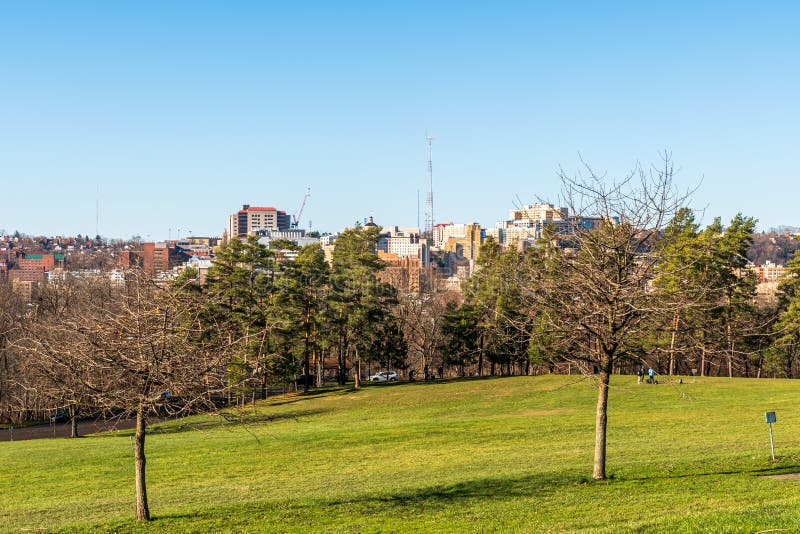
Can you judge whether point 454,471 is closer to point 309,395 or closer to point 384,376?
point 309,395

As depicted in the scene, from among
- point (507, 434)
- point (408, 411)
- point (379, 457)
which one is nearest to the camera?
point (379, 457)

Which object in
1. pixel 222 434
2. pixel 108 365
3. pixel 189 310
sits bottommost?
pixel 222 434

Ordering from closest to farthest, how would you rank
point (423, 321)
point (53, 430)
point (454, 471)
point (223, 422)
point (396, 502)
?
point (396, 502) → point (454, 471) → point (223, 422) → point (53, 430) → point (423, 321)

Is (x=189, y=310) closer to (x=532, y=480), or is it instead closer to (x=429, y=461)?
(x=532, y=480)

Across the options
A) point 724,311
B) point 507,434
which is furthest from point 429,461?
point 724,311

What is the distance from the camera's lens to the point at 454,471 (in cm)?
2547

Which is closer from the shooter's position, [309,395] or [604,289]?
[604,289]

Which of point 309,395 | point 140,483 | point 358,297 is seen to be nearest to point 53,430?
point 309,395

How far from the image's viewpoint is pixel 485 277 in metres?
73.0

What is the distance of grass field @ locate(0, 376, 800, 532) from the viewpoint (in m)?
16.8

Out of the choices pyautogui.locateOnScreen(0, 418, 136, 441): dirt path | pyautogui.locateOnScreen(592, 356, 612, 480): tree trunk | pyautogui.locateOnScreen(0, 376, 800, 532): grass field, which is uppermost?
pyautogui.locateOnScreen(592, 356, 612, 480): tree trunk

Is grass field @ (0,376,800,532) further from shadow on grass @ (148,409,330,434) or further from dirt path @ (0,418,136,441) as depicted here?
dirt path @ (0,418,136,441)

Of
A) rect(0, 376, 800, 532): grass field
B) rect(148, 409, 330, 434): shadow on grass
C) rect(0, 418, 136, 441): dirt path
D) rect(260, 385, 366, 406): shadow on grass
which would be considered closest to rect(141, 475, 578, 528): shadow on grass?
rect(0, 376, 800, 532): grass field

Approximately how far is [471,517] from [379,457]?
1362 cm
